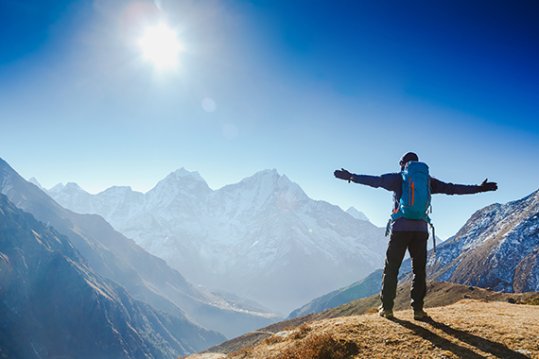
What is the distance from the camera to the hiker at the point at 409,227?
11.9 m

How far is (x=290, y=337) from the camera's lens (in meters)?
12.8

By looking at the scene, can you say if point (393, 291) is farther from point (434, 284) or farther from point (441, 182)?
point (434, 284)

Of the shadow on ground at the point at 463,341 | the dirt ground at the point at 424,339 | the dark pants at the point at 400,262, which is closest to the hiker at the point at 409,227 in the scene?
the dark pants at the point at 400,262

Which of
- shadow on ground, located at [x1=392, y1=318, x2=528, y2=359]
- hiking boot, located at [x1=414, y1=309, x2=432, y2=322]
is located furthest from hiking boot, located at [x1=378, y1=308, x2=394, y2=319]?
shadow on ground, located at [x1=392, y1=318, x2=528, y2=359]

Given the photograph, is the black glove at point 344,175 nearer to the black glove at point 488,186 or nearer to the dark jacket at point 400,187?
the dark jacket at point 400,187

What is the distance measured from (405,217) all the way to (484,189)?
388 centimetres

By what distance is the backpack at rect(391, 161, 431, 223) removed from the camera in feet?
39.0

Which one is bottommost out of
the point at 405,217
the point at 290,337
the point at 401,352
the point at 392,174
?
the point at 290,337

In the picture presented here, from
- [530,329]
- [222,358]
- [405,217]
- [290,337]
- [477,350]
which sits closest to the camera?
[477,350]

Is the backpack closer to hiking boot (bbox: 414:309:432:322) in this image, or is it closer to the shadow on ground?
hiking boot (bbox: 414:309:432:322)

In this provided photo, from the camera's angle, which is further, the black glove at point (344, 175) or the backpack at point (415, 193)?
the black glove at point (344, 175)

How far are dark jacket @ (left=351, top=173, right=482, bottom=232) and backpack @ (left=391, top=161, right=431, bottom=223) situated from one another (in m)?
0.20

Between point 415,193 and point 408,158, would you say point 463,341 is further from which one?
point 408,158

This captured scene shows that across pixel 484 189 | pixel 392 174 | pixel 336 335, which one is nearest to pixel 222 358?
pixel 336 335
